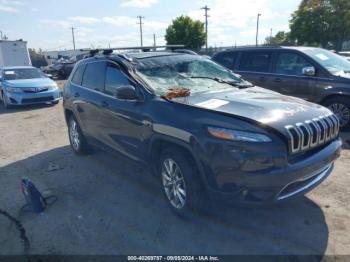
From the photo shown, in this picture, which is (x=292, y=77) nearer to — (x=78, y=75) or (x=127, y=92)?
(x=78, y=75)

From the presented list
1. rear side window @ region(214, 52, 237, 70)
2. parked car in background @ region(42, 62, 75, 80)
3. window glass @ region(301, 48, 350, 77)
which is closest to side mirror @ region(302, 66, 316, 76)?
window glass @ region(301, 48, 350, 77)

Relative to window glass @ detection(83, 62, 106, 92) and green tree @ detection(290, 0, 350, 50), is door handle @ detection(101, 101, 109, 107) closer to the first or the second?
window glass @ detection(83, 62, 106, 92)

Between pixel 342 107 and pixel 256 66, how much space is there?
7.17 feet

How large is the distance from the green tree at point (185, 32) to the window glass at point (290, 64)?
34.2m

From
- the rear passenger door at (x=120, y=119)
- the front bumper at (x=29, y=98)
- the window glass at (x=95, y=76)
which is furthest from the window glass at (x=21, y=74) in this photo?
the rear passenger door at (x=120, y=119)

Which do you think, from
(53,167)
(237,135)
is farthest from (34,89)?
(237,135)

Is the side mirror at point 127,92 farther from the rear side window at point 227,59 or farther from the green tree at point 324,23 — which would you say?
the green tree at point 324,23

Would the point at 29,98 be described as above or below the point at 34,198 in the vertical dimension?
below

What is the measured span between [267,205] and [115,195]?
2.17 metres

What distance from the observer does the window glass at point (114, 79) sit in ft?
14.1

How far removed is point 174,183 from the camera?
3639 millimetres

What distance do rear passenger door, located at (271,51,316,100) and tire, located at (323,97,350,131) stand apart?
0.43 metres

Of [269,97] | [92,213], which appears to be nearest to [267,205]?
[269,97]

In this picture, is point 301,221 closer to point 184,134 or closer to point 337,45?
point 184,134
